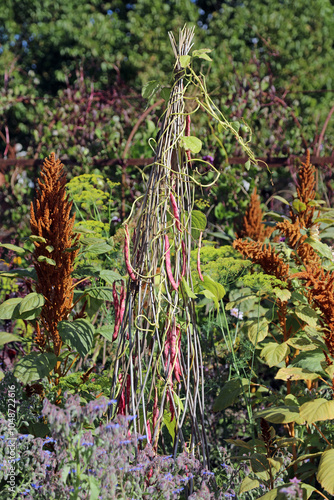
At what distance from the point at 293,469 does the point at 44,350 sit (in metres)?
1.35

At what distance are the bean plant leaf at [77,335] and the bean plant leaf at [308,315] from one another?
957 millimetres

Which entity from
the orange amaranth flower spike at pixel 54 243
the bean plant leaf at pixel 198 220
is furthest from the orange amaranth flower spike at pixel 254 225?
the orange amaranth flower spike at pixel 54 243

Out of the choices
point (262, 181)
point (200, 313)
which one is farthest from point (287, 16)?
point (200, 313)

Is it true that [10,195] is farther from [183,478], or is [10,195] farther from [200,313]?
[183,478]

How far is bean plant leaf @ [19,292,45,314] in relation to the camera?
6.81 feet

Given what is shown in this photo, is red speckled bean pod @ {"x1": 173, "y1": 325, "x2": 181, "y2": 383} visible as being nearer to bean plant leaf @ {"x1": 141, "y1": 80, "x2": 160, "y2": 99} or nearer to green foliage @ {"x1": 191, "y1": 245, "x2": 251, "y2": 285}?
green foliage @ {"x1": 191, "y1": 245, "x2": 251, "y2": 285}

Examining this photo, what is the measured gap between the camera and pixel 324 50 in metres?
9.63

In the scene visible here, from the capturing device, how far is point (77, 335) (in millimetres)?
2100

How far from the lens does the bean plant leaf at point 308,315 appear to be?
226 centimetres

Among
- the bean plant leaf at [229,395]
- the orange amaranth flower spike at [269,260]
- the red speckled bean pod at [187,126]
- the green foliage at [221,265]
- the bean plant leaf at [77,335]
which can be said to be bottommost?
the bean plant leaf at [229,395]

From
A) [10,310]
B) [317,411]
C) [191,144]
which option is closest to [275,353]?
[317,411]

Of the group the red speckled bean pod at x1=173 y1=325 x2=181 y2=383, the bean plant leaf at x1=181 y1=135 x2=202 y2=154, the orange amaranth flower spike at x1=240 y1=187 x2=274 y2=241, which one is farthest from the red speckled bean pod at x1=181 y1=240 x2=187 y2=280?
the orange amaranth flower spike at x1=240 y1=187 x2=274 y2=241

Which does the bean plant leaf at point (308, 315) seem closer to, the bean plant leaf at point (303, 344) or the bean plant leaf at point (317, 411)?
the bean plant leaf at point (303, 344)

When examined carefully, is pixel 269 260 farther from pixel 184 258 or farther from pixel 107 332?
pixel 107 332
